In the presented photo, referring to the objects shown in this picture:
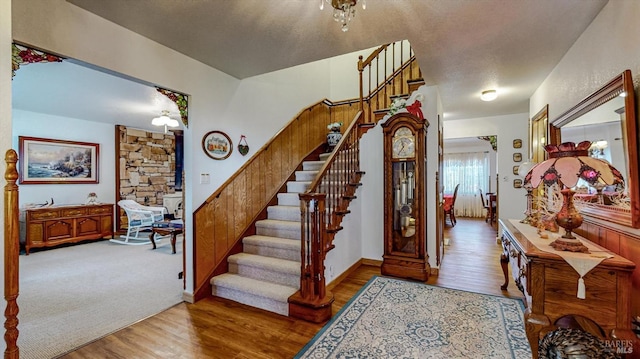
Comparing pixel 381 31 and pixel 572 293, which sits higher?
pixel 381 31

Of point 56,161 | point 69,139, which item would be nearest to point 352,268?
point 56,161

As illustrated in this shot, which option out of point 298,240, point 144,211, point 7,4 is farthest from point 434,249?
point 144,211

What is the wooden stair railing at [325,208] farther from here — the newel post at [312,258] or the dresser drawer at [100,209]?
the dresser drawer at [100,209]

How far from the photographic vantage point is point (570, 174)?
5.19 feet

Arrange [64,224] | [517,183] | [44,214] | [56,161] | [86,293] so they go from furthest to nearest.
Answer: [56,161] → [64,224] → [517,183] → [44,214] → [86,293]

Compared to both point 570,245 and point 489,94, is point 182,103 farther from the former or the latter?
point 489,94

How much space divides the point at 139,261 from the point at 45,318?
1802 mm

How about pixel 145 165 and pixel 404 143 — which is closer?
pixel 404 143

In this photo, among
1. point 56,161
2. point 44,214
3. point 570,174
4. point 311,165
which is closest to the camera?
point 570,174

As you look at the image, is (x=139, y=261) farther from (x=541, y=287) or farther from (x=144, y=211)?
(x=541, y=287)

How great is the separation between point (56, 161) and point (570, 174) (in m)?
7.90

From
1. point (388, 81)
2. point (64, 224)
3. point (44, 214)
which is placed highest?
point (388, 81)

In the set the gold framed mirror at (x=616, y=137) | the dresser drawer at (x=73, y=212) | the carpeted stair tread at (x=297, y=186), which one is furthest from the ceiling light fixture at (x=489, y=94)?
the dresser drawer at (x=73, y=212)

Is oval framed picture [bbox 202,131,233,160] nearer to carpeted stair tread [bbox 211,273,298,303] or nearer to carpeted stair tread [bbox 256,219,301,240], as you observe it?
carpeted stair tread [bbox 256,219,301,240]
